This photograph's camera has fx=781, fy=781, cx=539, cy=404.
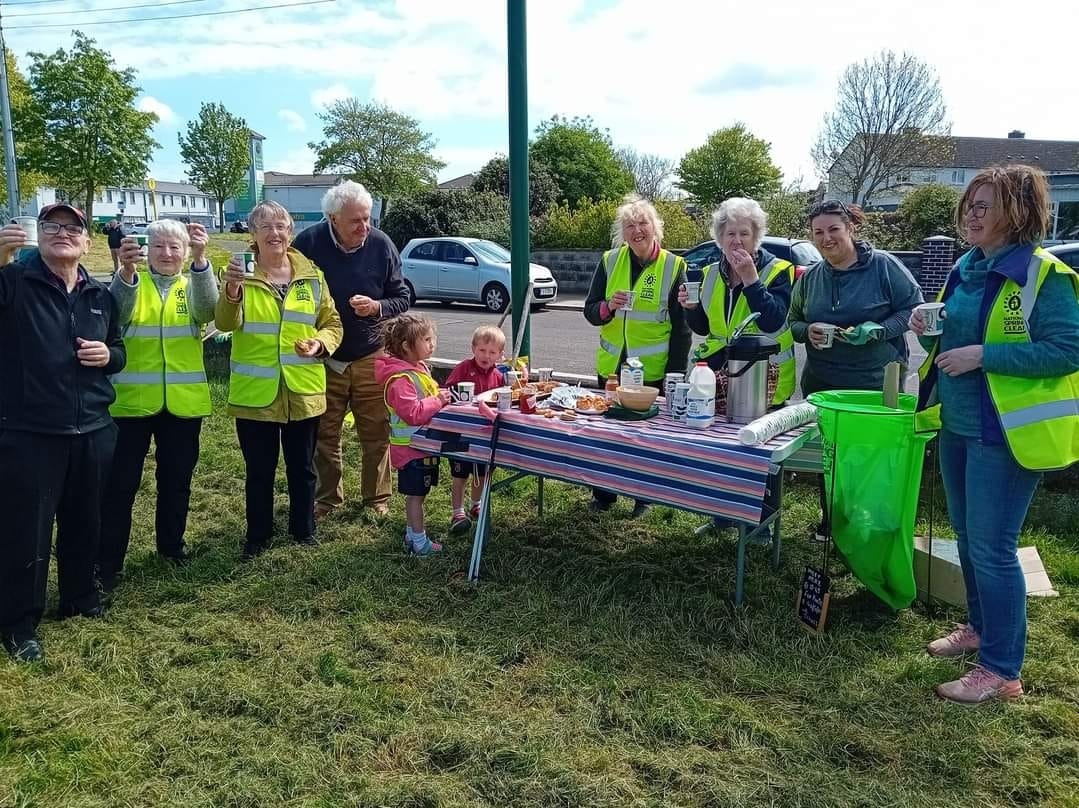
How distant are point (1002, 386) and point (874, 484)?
698 millimetres

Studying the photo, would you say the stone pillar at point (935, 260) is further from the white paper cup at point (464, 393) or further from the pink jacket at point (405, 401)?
the pink jacket at point (405, 401)

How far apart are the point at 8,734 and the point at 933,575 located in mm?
3719

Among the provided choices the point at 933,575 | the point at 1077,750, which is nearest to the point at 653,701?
the point at 1077,750

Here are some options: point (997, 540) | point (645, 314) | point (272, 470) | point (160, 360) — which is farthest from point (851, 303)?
point (160, 360)

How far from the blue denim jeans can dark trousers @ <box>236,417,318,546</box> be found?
3065 mm

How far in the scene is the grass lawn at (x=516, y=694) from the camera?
2408mm

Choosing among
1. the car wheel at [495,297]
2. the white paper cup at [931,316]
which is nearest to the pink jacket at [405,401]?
the white paper cup at [931,316]

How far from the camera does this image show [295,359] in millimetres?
3967

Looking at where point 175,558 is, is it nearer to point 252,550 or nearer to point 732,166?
point 252,550

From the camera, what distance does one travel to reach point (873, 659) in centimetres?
309

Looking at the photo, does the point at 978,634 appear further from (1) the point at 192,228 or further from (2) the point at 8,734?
(1) the point at 192,228

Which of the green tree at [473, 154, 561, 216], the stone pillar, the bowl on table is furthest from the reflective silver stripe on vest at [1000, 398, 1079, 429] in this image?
the green tree at [473, 154, 561, 216]

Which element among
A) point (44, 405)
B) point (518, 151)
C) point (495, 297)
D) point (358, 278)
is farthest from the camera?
point (495, 297)

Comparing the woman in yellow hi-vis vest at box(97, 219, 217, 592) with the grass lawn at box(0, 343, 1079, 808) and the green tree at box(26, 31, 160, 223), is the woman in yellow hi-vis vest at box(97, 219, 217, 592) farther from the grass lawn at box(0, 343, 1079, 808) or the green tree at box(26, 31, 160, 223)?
the green tree at box(26, 31, 160, 223)
